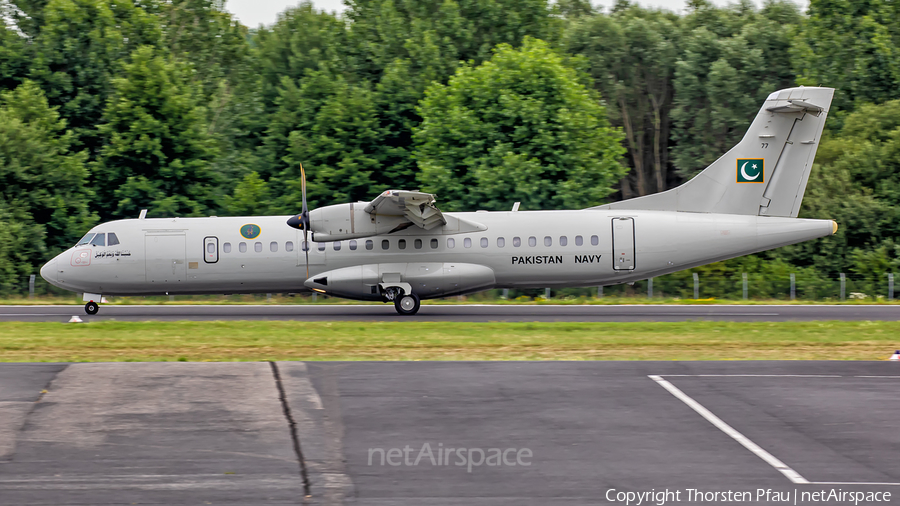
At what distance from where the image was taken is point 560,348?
1719 centimetres

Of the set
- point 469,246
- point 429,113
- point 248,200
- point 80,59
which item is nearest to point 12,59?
point 80,59

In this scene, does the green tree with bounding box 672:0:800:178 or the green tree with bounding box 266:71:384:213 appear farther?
the green tree with bounding box 672:0:800:178

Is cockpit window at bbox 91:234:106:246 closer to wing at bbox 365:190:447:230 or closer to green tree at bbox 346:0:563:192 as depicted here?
wing at bbox 365:190:447:230

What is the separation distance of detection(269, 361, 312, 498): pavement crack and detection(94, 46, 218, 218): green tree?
2693cm

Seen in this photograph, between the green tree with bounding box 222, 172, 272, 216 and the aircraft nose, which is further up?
the green tree with bounding box 222, 172, 272, 216

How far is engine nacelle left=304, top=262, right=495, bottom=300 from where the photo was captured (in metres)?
24.9

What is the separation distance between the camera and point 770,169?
25594 millimetres

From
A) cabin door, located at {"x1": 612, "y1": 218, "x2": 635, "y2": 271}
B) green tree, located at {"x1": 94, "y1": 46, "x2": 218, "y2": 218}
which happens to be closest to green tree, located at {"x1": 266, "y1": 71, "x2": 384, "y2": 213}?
green tree, located at {"x1": 94, "y1": 46, "x2": 218, "y2": 218}

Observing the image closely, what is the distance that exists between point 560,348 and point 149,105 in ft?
94.4

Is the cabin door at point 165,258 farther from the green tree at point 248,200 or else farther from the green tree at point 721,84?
the green tree at point 721,84

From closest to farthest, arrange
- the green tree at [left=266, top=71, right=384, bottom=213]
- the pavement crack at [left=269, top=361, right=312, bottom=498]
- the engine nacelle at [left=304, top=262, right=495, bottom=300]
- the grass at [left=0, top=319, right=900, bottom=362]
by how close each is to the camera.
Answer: the pavement crack at [left=269, top=361, right=312, bottom=498]
the grass at [left=0, top=319, right=900, bottom=362]
the engine nacelle at [left=304, top=262, right=495, bottom=300]
the green tree at [left=266, top=71, right=384, bottom=213]

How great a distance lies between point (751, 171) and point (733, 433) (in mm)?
17153

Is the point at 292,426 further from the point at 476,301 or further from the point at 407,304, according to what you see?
the point at 476,301

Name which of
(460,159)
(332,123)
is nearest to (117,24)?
(332,123)
